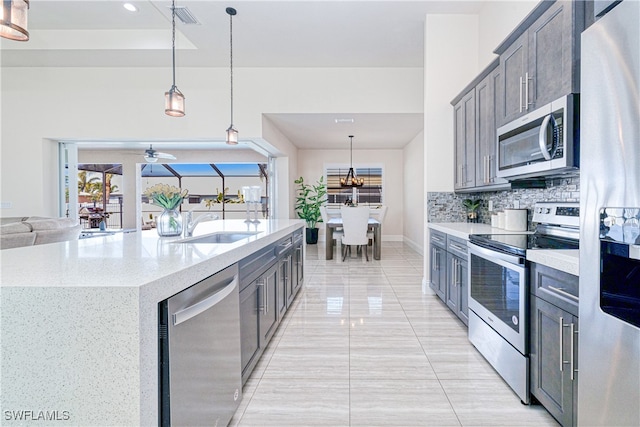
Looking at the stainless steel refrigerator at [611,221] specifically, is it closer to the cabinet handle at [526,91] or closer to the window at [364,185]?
the cabinet handle at [526,91]

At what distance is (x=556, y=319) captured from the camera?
4.67ft

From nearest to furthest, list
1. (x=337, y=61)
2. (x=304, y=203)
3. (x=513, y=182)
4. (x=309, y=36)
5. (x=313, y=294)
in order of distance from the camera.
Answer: (x=513, y=182), (x=313, y=294), (x=309, y=36), (x=337, y=61), (x=304, y=203)

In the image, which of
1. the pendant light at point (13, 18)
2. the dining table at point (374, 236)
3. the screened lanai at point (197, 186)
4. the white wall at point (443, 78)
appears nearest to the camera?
the pendant light at point (13, 18)

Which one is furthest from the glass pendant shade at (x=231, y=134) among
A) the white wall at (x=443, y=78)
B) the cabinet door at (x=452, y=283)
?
the cabinet door at (x=452, y=283)

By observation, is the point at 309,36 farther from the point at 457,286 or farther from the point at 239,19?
the point at 457,286

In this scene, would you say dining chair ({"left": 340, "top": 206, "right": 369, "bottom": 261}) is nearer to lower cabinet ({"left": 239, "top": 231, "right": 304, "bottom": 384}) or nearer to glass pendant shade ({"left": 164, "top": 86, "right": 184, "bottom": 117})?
lower cabinet ({"left": 239, "top": 231, "right": 304, "bottom": 384})

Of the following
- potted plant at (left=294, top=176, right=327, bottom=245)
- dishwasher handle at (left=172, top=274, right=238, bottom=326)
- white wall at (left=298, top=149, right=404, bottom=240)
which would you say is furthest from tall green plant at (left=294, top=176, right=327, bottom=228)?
dishwasher handle at (left=172, top=274, right=238, bottom=326)

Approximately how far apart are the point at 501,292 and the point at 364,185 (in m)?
6.93

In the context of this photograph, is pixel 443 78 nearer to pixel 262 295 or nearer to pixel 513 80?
pixel 513 80

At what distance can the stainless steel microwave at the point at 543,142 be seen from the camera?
5.97ft

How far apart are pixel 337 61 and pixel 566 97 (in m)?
3.65

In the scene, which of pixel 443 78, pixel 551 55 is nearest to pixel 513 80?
pixel 551 55

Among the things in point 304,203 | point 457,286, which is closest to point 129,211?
point 304,203

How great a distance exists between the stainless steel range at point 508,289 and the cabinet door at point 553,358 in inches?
2.5
